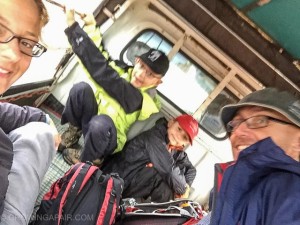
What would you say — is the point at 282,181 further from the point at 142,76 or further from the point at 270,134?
the point at 142,76

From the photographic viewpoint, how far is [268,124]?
5.26 ft

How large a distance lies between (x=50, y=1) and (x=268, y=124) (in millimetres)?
1593

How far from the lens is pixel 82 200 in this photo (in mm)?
2082

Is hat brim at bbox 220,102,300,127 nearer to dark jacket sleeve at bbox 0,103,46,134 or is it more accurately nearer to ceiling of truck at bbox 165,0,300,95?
ceiling of truck at bbox 165,0,300,95

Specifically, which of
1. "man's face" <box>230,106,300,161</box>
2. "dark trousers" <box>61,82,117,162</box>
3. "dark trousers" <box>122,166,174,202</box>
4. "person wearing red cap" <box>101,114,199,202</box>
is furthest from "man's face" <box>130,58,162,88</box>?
"man's face" <box>230,106,300,161</box>

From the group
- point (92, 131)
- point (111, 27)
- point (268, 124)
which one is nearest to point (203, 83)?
point (111, 27)

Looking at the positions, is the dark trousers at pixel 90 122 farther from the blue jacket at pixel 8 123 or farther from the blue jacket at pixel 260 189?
the blue jacket at pixel 260 189

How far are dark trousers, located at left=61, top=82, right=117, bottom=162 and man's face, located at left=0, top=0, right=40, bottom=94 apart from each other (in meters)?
1.63

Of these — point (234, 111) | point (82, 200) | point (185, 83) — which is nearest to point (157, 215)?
point (82, 200)

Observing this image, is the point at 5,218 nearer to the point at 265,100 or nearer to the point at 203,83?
the point at 265,100

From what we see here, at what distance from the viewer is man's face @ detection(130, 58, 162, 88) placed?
2.95 m

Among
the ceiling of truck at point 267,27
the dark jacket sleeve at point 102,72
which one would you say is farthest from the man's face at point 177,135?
the ceiling of truck at point 267,27

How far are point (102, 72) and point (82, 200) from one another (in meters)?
1.12

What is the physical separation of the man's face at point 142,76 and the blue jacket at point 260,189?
1750 millimetres
